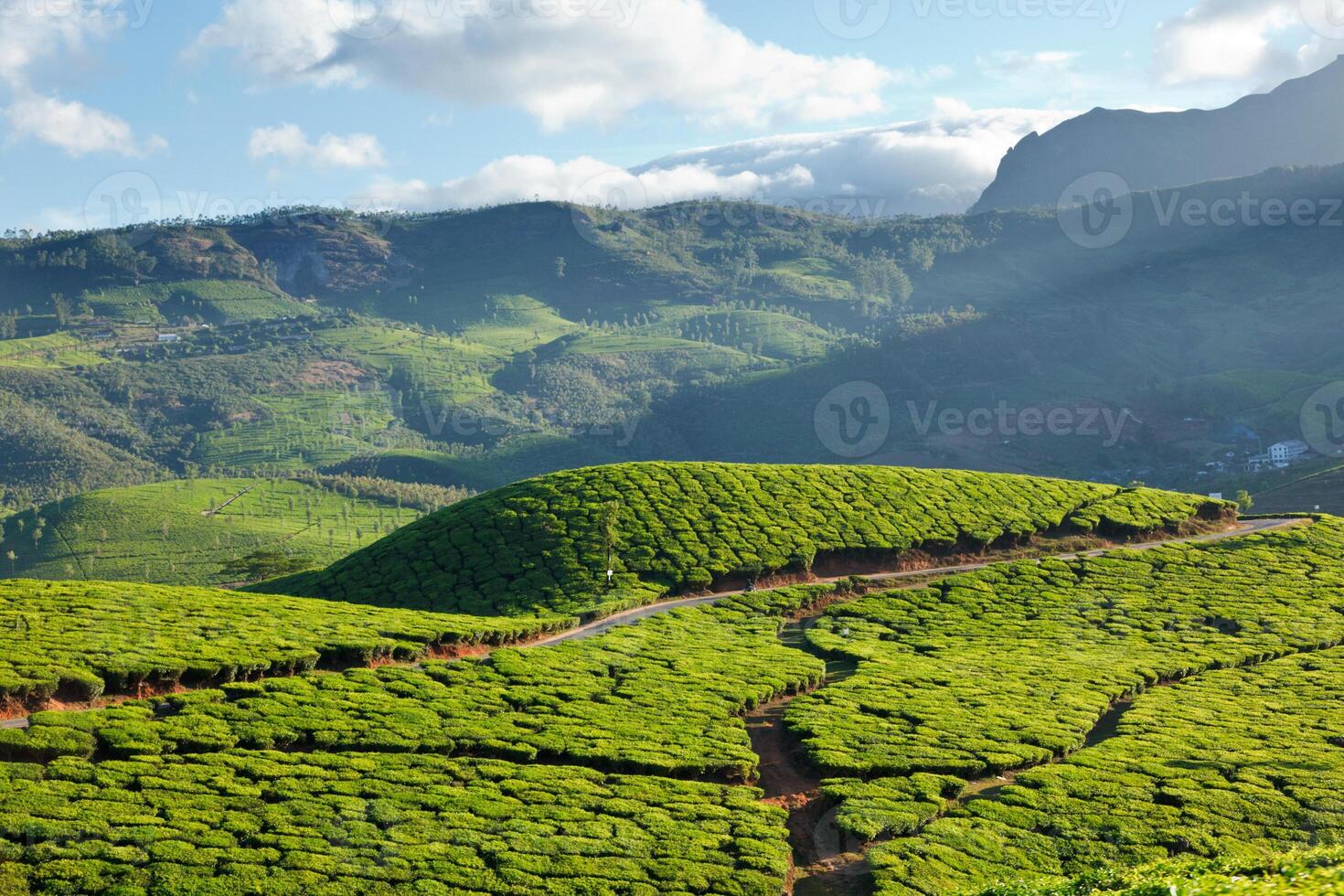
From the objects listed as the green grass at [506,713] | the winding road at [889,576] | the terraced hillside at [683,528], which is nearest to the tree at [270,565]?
the terraced hillside at [683,528]

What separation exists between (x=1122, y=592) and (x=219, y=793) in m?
59.2

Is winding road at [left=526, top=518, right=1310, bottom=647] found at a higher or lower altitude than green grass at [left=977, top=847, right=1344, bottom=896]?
lower

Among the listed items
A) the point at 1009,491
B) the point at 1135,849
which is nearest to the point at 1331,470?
the point at 1009,491

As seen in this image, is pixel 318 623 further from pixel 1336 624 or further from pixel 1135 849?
pixel 1336 624

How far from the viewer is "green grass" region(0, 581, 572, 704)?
43062mm

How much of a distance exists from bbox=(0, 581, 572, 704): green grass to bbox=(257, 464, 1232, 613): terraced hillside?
10.6 meters

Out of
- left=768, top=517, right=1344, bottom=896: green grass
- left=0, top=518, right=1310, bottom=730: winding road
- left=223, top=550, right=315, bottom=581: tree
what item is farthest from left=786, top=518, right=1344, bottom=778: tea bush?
left=223, top=550, right=315, bottom=581: tree

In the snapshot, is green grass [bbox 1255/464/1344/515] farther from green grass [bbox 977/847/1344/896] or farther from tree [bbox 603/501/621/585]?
green grass [bbox 977/847/1344/896]

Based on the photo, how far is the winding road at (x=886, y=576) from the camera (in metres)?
61.4

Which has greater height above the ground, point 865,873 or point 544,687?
point 544,687

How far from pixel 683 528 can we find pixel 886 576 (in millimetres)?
15134

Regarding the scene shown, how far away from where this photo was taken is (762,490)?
85250 millimetres

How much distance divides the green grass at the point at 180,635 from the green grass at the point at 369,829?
938 cm

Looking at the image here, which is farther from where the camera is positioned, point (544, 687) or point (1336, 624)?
point (1336, 624)
